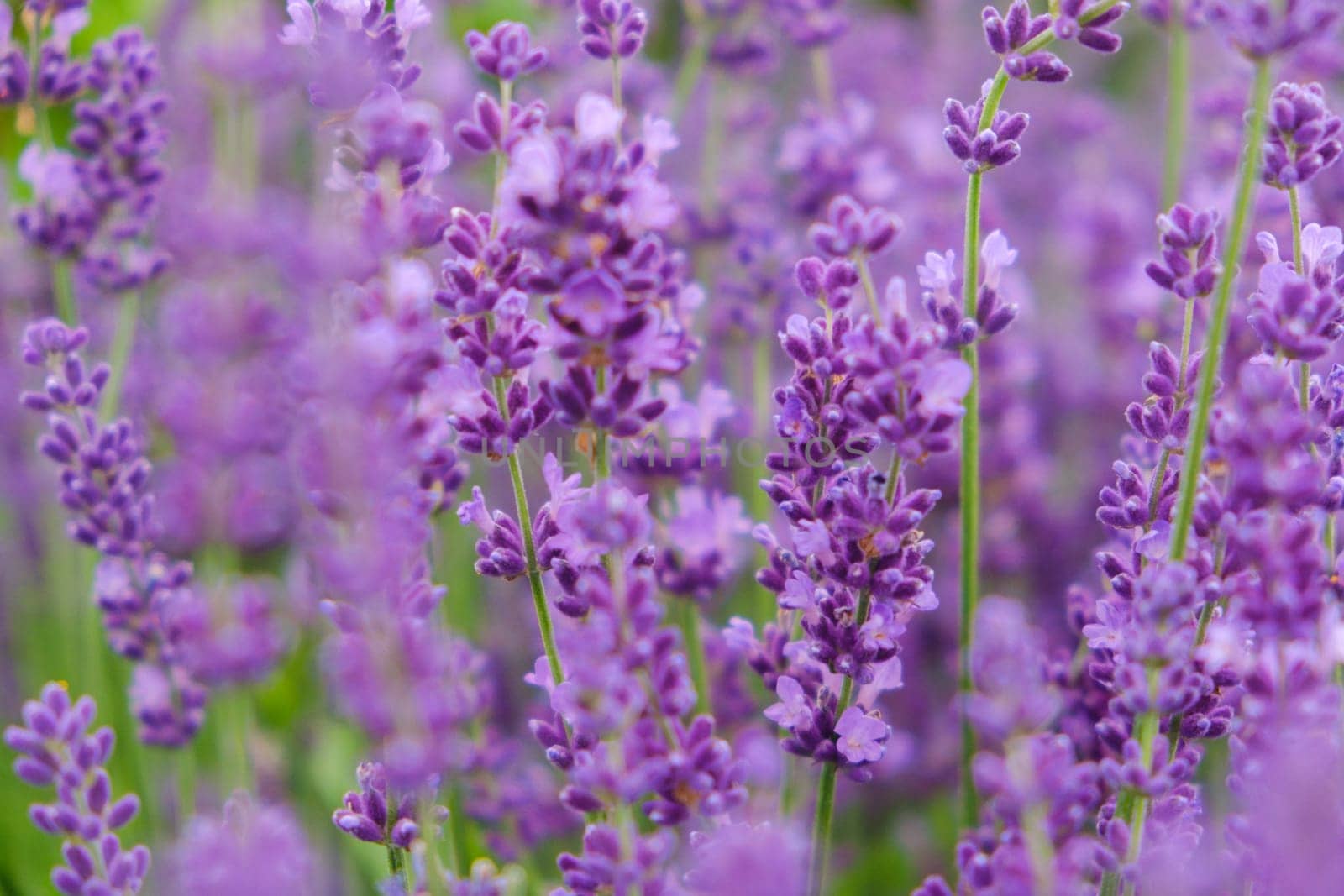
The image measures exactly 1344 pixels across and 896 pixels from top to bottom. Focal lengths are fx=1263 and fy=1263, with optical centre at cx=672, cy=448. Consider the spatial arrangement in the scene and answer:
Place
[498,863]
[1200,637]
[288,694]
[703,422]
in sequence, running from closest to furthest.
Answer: [1200,637]
[703,422]
[498,863]
[288,694]

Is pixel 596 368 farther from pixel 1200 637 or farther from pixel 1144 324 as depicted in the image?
pixel 1144 324

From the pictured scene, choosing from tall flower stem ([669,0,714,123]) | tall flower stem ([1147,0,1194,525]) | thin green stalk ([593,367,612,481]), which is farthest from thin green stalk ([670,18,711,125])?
thin green stalk ([593,367,612,481])

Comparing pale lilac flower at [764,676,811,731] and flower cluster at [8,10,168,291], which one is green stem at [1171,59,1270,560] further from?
flower cluster at [8,10,168,291]

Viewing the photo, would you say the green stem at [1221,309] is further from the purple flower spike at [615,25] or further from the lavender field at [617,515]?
the purple flower spike at [615,25]

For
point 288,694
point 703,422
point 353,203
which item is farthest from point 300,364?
point 288,694

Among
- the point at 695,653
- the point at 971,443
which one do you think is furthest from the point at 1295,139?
the point at 695,653

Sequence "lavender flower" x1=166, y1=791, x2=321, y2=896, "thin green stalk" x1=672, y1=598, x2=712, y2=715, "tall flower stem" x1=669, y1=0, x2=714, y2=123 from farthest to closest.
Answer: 1. "tall flower stem" x1=669, y1=0, x2=714, y2=123
2. "thin green stalk" x1=672, y1=598, x2=712, y2=715
3. "lavender flower" x1=166, y1=791, x2=321, y2=896

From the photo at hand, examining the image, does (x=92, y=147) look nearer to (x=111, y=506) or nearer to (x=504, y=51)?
(x=111, y=506)
